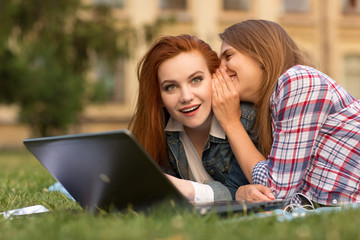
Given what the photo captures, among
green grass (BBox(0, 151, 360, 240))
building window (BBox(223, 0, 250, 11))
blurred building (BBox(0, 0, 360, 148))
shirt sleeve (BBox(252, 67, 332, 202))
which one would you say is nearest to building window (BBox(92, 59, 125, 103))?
blurred building (BBox(0, 0, 360, 148))

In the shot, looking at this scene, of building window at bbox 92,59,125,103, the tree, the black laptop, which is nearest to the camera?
the black laptop

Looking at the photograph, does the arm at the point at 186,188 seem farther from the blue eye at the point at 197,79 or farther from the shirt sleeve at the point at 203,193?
the blue eye at the point at 197,79

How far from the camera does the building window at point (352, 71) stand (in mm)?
19562

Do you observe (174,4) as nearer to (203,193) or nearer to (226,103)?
(226,103)

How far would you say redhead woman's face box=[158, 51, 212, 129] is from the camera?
310 cm

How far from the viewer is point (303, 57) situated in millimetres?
3293

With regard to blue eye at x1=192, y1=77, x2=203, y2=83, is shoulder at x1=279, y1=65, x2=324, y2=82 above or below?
above

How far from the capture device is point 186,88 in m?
3.09

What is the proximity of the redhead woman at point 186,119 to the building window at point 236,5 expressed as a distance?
1628 cm

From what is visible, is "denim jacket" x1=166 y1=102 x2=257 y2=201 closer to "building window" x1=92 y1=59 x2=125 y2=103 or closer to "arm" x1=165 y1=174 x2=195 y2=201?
"arm" x1=165 y1=174 x2=195 y2=201

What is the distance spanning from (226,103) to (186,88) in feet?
0.80

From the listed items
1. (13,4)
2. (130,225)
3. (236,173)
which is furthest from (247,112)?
(13,4)

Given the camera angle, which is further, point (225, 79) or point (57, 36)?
point (57, 36)

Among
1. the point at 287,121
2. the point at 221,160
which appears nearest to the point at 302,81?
the point at 287,121
